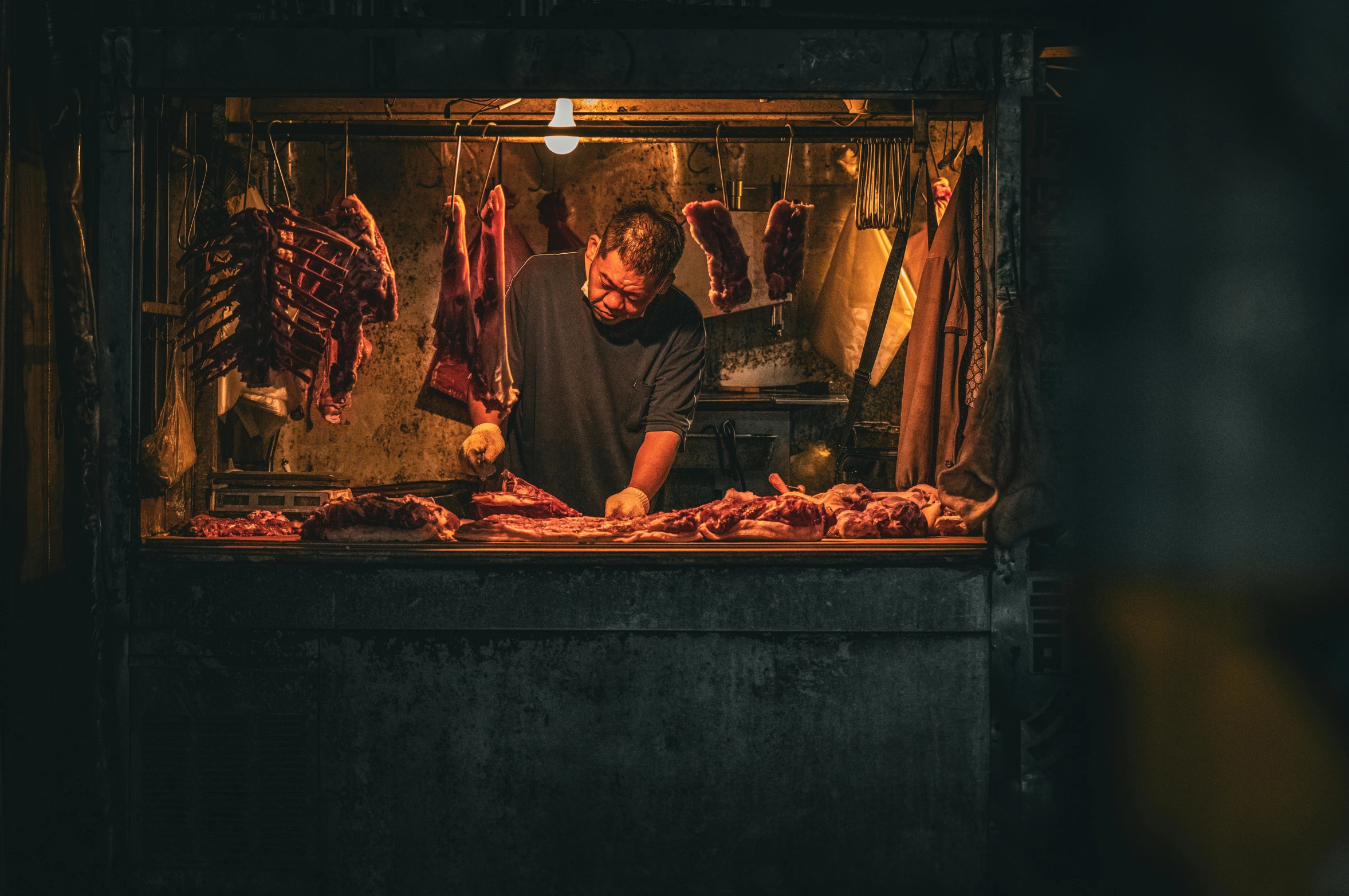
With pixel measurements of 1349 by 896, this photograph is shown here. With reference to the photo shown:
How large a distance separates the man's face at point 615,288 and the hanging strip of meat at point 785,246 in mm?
544

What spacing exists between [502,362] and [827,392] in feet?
8.59

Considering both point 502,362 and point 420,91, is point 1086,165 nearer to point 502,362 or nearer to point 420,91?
point 420,91

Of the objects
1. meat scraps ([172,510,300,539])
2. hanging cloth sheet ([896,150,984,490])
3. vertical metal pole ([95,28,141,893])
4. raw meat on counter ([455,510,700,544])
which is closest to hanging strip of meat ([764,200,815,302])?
hanging cloth sheet ([896,150,984,490])

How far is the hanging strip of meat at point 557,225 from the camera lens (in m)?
6.64

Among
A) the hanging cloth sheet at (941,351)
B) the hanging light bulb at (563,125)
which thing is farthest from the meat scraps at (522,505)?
the hanging light bulb at (563,125)

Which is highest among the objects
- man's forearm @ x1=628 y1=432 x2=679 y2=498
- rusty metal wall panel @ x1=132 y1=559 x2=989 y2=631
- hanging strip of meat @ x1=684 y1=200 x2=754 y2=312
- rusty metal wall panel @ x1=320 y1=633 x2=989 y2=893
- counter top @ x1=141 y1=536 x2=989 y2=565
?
hanging strip of meat @ x1=684 y1=200 x2=754 y2=312

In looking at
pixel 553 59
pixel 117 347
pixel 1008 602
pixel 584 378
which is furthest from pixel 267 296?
pixel 1008 602

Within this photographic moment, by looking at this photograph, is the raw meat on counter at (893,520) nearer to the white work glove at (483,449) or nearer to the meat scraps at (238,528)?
the white work glove at (483,449)

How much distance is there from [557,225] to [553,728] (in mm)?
3904

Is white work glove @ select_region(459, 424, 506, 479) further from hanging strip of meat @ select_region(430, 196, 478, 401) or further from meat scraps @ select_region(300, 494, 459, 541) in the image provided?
meat scraps @ select_region(300, 494, 459, 541)

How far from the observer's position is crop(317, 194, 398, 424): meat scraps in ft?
14.8

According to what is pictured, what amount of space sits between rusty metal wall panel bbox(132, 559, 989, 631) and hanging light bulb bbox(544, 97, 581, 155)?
2.39 meters

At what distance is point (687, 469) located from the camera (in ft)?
22.3

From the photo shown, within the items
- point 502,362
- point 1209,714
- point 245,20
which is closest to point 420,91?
point 245,20
